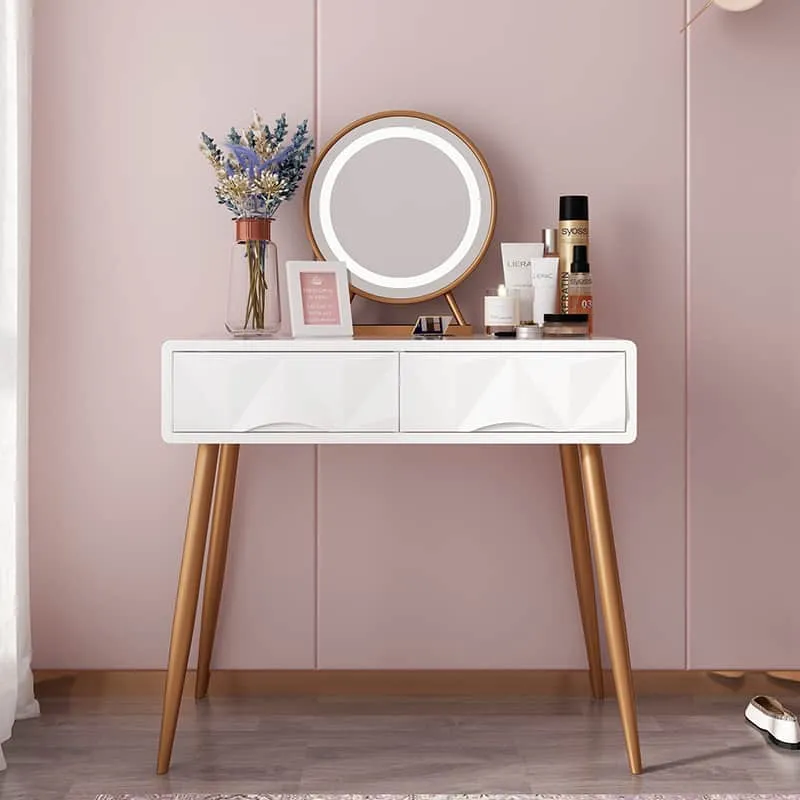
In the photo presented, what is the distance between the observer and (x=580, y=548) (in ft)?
7.52

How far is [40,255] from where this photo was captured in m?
2.37

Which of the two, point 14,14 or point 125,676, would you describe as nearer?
point 14,14

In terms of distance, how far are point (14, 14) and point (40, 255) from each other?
50 centimetres

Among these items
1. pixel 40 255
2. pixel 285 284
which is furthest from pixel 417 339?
pixel 40 255

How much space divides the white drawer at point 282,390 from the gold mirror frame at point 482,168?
41 cm

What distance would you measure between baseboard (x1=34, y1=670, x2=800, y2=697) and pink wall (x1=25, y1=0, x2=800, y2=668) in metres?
0.03

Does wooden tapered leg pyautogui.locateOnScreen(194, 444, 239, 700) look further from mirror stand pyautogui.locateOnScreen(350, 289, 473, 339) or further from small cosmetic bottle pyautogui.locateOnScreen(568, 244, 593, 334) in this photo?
small cosmetic bottle pyautogui.locateOnScreen(568, 244, 593, 334)

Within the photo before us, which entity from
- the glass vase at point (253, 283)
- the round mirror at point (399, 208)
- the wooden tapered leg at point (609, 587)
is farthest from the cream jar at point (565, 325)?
the glass vase at point (253, 283)

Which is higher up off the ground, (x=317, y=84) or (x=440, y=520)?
(x=317, y=84)

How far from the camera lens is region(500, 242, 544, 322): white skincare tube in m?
2.17

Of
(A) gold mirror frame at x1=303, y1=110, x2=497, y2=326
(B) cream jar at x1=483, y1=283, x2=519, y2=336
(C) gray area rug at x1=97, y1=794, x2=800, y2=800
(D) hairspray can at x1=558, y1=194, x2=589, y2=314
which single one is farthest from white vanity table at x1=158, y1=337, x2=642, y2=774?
(C) gray area rug at x1=97, y1=794, x2=800, y2=800

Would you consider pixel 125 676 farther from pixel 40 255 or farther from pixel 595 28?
pixel 595 28

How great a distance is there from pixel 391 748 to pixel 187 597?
507 millimetres

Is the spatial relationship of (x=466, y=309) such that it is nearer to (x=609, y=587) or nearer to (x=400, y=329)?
(x=400, y=329)
